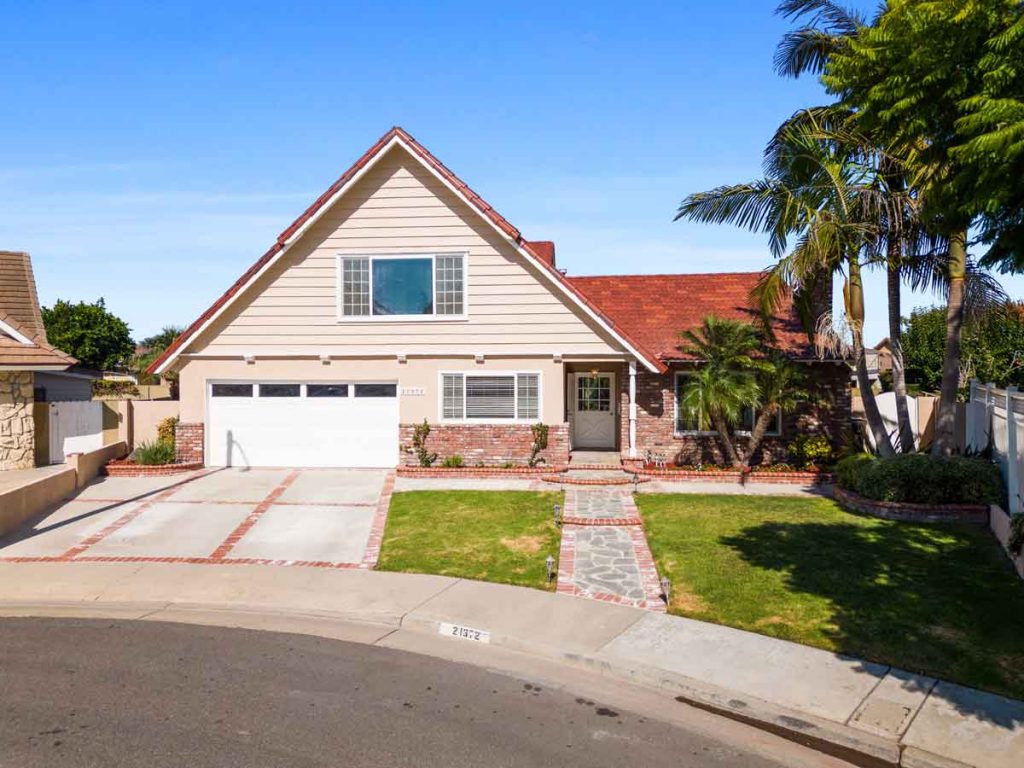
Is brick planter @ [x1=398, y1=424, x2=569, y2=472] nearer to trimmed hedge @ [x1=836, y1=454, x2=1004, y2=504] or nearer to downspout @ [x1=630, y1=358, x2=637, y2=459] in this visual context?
downspout @ [x1=630, y1=358, x2=637, y2=459]

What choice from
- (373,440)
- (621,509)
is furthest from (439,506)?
(373,440)

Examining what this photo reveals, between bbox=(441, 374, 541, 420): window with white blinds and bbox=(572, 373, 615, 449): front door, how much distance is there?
8.99ft

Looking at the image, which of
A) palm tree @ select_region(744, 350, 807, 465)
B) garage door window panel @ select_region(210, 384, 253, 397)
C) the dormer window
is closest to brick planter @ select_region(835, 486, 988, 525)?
palm tree @ select_region(744, 350, 807, 465)

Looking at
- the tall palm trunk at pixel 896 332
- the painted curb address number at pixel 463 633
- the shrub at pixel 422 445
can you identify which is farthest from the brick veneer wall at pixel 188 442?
the tall palm trunk at pixel 896 332

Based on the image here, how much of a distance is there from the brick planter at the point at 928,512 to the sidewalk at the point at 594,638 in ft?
21.1

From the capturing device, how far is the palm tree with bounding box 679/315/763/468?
1634cm

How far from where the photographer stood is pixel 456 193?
58.4 ft

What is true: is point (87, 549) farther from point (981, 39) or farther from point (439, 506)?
point (981, 39)

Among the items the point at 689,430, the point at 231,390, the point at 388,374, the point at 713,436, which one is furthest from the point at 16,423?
the point at 713,436

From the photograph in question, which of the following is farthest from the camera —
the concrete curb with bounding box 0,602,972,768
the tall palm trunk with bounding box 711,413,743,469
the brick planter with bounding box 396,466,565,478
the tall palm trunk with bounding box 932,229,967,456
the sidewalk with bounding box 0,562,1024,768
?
the brick planter with bounding box 396,466,565,478

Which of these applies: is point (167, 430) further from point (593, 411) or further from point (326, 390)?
point (593, 411)

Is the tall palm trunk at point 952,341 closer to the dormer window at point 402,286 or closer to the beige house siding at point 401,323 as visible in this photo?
the beige house siding at point 401,323

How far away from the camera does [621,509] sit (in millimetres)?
14055

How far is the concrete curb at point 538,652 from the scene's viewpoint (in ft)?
19.8
